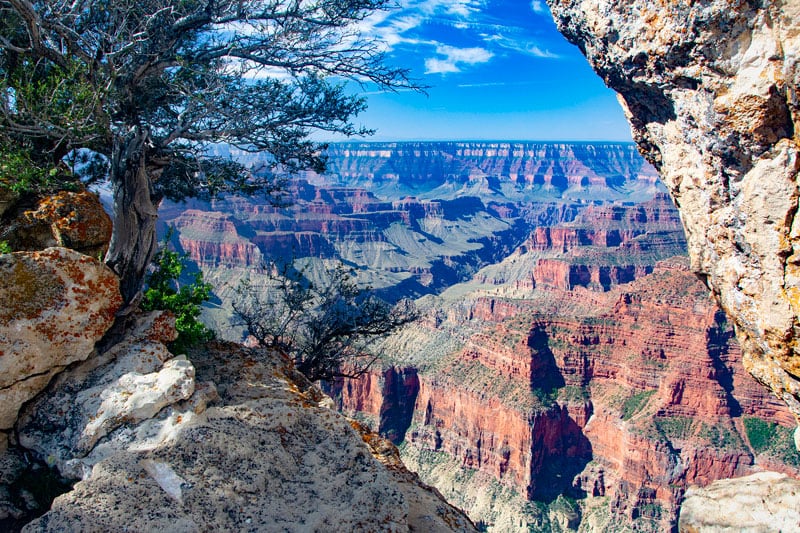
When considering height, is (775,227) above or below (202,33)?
below

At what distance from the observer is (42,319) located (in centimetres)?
509

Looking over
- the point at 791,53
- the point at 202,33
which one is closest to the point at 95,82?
the point at 202,33

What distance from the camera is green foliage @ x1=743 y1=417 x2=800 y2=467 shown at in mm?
32781

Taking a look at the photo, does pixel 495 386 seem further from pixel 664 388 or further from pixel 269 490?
pixel 269 490

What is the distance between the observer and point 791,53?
3359 millimetres

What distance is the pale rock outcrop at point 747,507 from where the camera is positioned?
462cm

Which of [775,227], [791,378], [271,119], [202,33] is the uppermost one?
[202,33]

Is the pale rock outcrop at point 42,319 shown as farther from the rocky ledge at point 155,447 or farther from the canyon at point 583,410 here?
the canyon at point 583,410

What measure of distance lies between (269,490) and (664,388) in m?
40.5

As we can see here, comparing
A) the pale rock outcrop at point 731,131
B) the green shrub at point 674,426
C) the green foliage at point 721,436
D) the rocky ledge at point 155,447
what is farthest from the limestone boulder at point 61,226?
the green foliage at point 721,436

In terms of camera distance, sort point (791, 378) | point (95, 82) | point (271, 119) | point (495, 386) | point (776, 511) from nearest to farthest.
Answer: point (791, 378) → point (776, 511) → point (95, 82) → point (271, 119) → point (495, 386)

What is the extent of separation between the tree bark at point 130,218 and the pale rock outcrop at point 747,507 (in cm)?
671

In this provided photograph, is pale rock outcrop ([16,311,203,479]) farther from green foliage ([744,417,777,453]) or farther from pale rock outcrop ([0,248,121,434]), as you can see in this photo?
green foliage ([744,417,777,453])

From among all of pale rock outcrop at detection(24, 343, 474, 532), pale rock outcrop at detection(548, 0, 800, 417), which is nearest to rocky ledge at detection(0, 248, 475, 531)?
pale rock outcrop at detection(24, 343, 474, 532)
